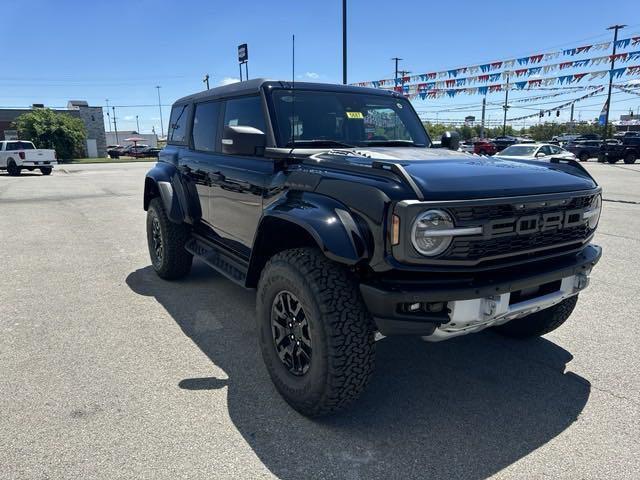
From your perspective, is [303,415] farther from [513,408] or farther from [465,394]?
[513,408]

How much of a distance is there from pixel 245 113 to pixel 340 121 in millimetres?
A: 749

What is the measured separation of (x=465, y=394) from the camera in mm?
3000

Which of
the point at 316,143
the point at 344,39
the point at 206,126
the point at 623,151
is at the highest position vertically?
the point at 344,39

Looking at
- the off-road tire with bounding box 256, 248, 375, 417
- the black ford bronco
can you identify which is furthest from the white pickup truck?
the off-road tire with bounding box 256, 248, 375, 417

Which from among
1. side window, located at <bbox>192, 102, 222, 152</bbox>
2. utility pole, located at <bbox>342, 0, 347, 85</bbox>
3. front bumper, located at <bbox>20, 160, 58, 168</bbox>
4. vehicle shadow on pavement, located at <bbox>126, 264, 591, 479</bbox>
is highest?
utility pole, located at <bbox>342, 0, 347, 85</bbox>

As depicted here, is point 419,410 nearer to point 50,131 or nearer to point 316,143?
point 316,143

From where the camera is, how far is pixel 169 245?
5.01 m

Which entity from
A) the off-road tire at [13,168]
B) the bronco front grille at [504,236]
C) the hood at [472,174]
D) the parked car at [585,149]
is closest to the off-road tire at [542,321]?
the bronco front grille at [504,236]

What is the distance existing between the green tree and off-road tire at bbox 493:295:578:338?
4309cm

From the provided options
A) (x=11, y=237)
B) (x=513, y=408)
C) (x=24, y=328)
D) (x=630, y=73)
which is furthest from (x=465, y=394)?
(x=630, y=73)

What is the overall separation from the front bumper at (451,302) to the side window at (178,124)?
3.34 m

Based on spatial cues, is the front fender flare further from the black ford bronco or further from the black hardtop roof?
the black hardtop roof

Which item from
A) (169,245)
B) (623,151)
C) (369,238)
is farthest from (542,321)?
(623,151)

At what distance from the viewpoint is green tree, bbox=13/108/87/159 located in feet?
126
